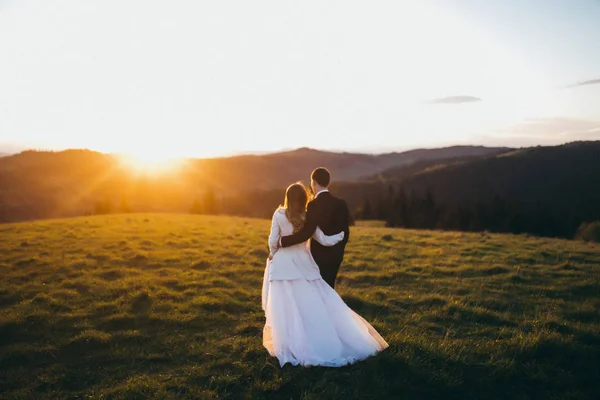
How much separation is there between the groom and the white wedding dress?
180mm

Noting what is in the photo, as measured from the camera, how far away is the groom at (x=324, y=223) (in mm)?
6895

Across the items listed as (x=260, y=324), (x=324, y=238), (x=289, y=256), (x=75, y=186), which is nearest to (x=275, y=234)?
(x=289, y=256)

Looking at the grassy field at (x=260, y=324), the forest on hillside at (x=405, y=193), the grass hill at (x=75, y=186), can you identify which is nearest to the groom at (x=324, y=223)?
the grassy field at (x=260, y=324)

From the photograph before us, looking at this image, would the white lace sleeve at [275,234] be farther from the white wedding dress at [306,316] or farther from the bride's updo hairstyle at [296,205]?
the bride's updo hairstyle at [296,205]

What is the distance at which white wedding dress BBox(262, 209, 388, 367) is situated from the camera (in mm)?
6750

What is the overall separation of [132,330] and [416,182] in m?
186

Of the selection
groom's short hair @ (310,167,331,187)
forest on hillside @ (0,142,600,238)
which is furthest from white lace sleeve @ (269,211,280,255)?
forest on hillside @ (0,142,600,238)

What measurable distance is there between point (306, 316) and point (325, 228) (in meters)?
1.70

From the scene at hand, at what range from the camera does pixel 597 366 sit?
23.1ft

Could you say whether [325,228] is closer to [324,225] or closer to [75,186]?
[324,225]

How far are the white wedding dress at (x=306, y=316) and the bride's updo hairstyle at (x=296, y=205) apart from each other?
14 cm

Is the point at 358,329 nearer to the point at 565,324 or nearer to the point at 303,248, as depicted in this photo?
the point at 303,248

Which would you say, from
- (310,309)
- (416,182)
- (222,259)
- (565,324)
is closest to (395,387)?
(310,309)

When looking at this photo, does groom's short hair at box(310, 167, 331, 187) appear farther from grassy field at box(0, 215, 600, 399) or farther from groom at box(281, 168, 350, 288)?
grassy field at box(0, 215, 600, 399)
